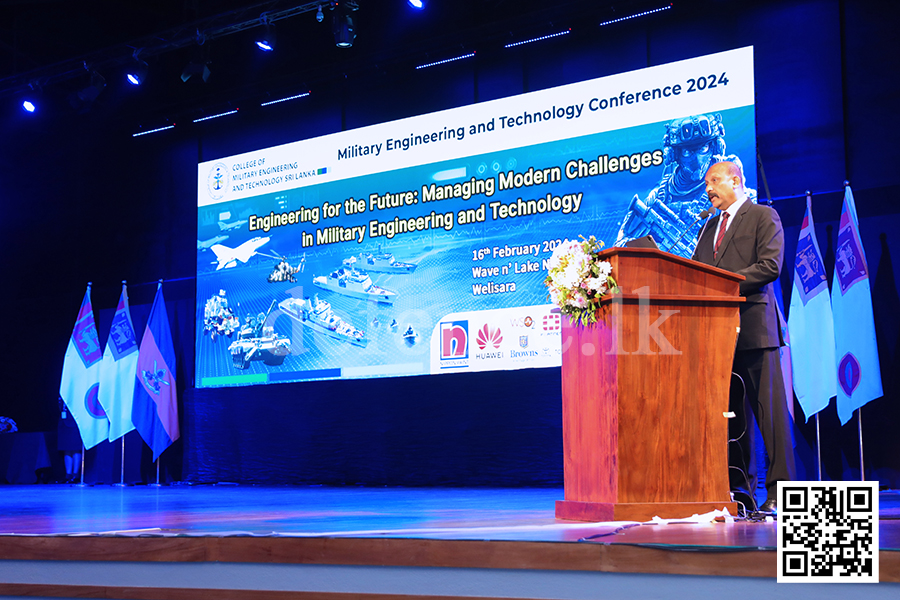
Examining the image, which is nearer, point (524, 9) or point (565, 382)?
point (565, 382)

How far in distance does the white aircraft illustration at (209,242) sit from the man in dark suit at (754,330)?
A: 17.7ft

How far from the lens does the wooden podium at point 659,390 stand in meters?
2.77

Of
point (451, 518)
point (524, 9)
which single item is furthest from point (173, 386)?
point (451, 518)

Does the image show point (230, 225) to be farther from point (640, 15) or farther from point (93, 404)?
point (640, 15)

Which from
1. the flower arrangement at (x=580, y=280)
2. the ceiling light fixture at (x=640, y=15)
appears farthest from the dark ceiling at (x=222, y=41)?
the flower arrangement at (x=580, y=280)

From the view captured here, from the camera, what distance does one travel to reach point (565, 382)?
3.11m

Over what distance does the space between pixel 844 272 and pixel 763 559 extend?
387 cm

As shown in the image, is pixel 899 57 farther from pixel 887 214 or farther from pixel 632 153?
pixel 632 153

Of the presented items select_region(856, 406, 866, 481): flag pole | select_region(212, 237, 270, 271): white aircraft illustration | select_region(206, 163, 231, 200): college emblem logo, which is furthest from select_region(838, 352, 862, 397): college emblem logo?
select_region(206, 163, 231, 200): college emblem logo

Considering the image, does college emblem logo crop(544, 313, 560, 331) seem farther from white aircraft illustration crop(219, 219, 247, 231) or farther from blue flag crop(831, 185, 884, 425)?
white aircraft illustration crop(219, 219, 247, 231)

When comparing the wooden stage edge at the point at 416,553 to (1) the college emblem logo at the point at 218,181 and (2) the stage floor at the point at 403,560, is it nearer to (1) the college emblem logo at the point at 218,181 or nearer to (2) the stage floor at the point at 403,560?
(2) the stage floor at the point at 403,560

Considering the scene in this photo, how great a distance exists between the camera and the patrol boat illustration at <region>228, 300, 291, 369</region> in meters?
7.28

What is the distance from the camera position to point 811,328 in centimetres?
544

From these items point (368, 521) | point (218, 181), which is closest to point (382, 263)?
point (218, 181)
